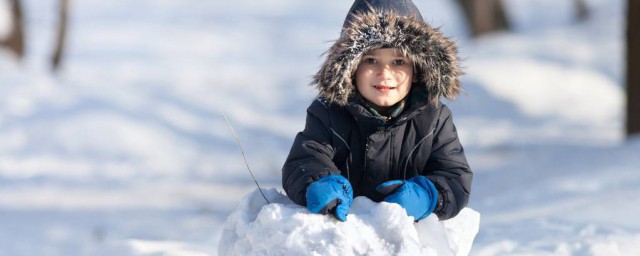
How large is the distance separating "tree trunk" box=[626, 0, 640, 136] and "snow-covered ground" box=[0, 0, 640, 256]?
420 mm

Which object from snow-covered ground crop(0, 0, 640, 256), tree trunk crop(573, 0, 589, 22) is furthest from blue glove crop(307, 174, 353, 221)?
tree trunk crop(573, 0, 589, 22)

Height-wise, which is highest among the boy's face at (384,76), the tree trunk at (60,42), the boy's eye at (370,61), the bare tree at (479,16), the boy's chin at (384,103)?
the boy's eye at (370,61)

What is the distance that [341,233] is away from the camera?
12.0ft

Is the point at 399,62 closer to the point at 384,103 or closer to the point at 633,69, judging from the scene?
the point at 384,103

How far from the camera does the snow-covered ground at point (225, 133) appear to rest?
25.6 ft

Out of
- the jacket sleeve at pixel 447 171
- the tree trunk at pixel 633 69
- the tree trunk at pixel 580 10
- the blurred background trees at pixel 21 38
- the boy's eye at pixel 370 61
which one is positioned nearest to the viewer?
the jacket sleeve at pixel 447 171

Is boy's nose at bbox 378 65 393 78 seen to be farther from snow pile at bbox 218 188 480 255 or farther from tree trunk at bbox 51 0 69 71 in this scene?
tree trunk at bbox 51 0 69 71

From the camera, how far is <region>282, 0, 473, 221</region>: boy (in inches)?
155

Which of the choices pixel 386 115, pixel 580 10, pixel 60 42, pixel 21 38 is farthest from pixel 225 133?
pixel 386 115

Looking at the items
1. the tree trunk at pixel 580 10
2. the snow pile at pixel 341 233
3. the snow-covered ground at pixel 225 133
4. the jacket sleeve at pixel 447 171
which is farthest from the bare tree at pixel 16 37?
the snow pile at pixel 341 233

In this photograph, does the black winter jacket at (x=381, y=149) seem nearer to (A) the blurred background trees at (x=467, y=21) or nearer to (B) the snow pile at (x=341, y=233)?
(B) the snow pile at (x=341, y=233)

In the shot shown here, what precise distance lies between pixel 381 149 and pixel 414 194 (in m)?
0.29

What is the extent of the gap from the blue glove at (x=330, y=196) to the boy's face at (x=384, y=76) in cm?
41

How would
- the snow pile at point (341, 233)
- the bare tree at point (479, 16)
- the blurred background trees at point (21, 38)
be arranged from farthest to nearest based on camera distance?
the bare tree at point (479, 16)
the blurred background trees at point (21, 38)
the snow pile at point (341, 233)
